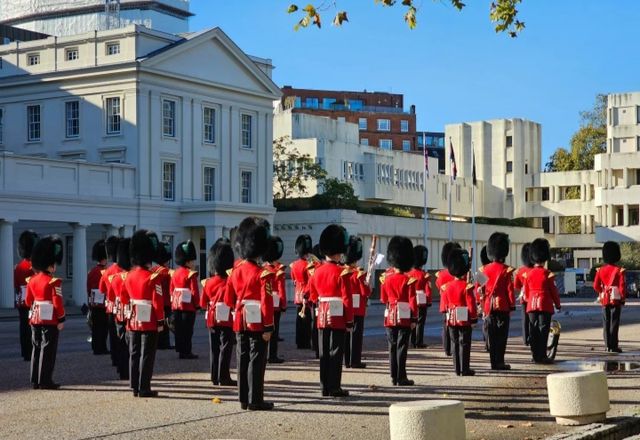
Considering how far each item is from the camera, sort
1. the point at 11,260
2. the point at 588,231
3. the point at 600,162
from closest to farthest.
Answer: the point at 11,260 < the point at 600,162 < the point at 588,231

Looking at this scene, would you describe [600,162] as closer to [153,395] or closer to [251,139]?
[251,139]

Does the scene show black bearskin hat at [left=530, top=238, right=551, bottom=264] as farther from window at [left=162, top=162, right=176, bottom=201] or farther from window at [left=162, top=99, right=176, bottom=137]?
window at [left=162, top=99, right=176, bottom=137]

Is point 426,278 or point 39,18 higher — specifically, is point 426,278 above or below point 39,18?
below

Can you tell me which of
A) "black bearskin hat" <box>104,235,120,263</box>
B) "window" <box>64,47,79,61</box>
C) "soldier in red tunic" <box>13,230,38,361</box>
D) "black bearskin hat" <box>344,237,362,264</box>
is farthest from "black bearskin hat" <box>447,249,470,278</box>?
"window" <box>64,47,79,61</box>

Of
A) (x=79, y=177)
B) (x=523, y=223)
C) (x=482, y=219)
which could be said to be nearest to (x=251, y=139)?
(x=79, y=177)

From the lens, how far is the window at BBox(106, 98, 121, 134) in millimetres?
58281

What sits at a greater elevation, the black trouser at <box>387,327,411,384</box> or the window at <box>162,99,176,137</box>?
the window at <box>162,99,176,137</box>

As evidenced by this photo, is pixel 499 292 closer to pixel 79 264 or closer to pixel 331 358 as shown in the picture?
pixel 331 358

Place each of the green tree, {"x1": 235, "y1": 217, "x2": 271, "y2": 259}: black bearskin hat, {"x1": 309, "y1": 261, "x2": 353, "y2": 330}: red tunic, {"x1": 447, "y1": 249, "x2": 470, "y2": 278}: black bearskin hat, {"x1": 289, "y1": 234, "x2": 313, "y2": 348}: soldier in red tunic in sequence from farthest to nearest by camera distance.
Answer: the green tree → {"x1": 289, "y1": 234, "x2": 313, "y2": 348}: soldier in red tunic → {"x1": 447, "y1": 249, "x2": 470, "y2": 278}: black bearskin hat → {"x1": 309, "y1": 261, "x2": 353, "y2": 330}: red tunic → {"x1": 235, "y1": 217, "x2": 271, "y2": 259}: black bearskin hat

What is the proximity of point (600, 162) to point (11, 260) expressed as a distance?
2093 inches

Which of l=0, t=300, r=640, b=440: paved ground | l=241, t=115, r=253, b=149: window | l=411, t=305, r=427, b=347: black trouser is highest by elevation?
l=241, t=115, r=253, b=149: window

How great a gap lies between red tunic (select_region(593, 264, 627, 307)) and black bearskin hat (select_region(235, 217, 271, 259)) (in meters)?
9.31

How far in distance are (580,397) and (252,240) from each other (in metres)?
3.75

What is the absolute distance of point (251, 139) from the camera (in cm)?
6500
